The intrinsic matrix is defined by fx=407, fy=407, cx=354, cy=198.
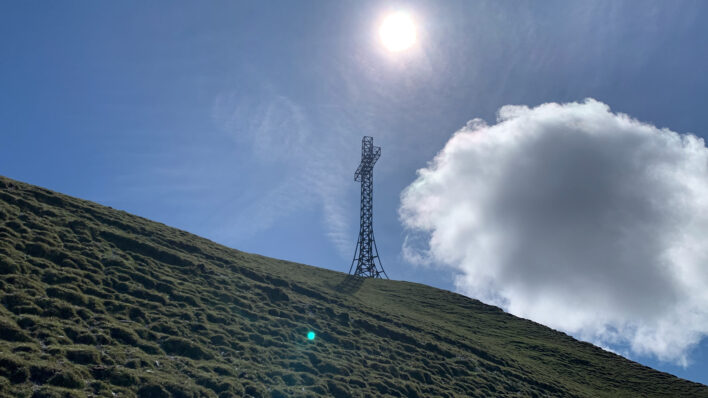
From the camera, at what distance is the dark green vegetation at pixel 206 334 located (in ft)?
50.9

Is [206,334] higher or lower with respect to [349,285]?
lower

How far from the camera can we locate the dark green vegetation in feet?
50.9

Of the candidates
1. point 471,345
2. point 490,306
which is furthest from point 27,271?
point 490,306

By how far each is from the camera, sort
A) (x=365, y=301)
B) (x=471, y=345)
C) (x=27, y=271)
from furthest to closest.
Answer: (x=365, y=301), (x=471, y=345), (x=27, y=271)

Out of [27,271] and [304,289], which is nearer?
[27,271]

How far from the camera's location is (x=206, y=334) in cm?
2144

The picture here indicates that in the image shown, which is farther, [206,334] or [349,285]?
[349,285]

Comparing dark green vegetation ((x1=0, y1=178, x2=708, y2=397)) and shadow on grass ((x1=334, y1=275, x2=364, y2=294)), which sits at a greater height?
shadow on grass ((x1=334, y1=275, x2=364, y2=294))

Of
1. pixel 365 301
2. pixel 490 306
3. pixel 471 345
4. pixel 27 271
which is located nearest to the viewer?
pixel 27 271

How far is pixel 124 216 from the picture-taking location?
3344 cm

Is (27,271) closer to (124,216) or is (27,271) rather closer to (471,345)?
(124,216)

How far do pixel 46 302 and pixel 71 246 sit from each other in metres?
7.25

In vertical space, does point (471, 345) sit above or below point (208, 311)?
above

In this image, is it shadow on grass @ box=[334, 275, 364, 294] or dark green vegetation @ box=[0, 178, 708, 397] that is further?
shadow on grass @ box=[334, 275, 364, 294]
